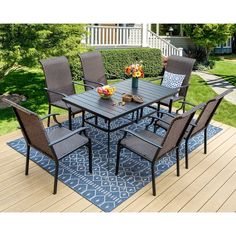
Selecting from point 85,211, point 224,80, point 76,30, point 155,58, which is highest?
point 76,30

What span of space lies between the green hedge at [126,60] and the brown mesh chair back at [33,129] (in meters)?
5.45

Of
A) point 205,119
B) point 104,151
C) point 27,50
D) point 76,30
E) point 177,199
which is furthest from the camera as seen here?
point 76,30

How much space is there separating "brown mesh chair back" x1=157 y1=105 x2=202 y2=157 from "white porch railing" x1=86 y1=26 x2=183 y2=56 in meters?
8.12

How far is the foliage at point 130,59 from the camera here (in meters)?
9.96

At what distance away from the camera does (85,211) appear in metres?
3.85

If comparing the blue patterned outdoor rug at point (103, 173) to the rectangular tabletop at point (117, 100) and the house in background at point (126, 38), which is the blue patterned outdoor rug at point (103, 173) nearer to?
the rectangular tabletop at point (117, 100)

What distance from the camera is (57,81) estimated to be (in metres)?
5.85

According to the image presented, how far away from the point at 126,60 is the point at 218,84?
3.04 metres

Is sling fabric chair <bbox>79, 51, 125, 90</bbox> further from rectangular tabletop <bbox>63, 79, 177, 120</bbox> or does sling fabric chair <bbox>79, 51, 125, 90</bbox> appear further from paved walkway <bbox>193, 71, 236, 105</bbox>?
paved walkway <bbox>193, 71, 236, 105</bbox>

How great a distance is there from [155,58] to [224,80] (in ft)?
8.01

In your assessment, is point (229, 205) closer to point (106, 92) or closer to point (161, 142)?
point (161, 142)
